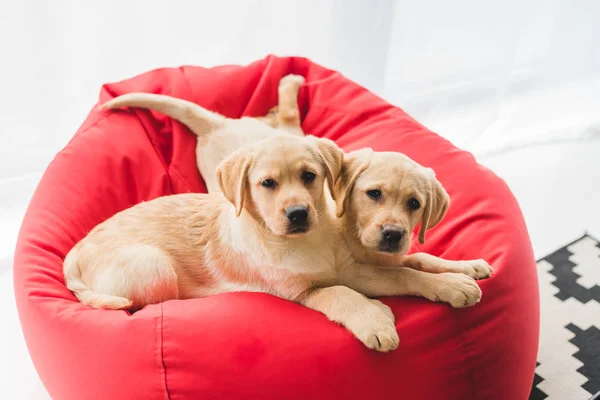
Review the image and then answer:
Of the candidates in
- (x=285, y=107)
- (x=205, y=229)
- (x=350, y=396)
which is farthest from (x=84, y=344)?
(x=285, y=107)

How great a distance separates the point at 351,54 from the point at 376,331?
8.39 ft

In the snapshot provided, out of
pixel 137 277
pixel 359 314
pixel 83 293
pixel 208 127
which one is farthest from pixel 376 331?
pixel 208 127

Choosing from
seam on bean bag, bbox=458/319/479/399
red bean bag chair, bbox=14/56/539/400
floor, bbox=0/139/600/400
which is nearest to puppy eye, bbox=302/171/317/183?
red bean bag chair, bbox=14/56/539/400

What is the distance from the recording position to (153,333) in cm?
181

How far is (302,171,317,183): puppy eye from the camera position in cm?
191

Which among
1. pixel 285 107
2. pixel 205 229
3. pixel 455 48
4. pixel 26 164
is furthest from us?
pixel 455 48

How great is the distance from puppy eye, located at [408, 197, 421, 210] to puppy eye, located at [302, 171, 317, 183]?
0.30 m

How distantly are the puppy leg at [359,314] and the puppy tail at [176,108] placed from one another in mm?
1099

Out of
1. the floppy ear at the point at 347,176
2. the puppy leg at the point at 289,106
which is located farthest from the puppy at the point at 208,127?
the floppy ear at the point at 347,176

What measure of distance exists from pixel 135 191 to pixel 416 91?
236 cm

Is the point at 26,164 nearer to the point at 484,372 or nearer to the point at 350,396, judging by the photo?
the point at 350,396

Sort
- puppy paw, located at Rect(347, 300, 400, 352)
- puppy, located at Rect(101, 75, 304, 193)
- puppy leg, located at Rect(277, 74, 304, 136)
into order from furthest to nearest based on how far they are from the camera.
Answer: puppy leg, located at Rect(277, 74, 304, 136) < puppy, located at Rect(101, 75, 304, 193) < puppy paw, located at Rect(347, 300, 400, 352)

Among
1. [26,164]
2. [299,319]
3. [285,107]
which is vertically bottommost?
[26,164]

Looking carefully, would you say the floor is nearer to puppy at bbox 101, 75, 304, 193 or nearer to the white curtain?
the white curtain
